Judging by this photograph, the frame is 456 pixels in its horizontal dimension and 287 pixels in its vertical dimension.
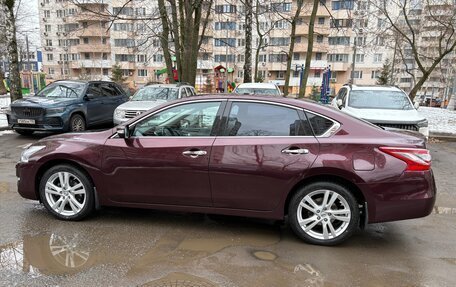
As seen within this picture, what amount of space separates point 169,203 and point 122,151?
80 cm

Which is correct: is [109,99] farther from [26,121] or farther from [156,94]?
[26,121]

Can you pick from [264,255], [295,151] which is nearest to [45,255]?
[264,255]

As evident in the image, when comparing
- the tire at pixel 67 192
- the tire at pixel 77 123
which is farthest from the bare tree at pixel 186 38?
the tire at pixel 67 192

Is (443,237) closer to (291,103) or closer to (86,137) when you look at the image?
(291,103)

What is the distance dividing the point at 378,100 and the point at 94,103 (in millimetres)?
8310

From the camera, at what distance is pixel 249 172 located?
12.8 feet

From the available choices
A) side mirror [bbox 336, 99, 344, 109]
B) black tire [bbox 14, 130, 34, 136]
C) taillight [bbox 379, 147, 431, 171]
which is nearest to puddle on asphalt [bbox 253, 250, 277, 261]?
taillight [bbox 379, 147, 431, 171]

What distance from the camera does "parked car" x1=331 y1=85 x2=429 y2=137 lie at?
796cm

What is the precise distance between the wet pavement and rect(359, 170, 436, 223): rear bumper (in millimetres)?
453

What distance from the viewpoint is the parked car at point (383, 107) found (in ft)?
26.1

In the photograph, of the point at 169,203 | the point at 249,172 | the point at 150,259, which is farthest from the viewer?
the point at 169,203

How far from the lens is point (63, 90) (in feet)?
36.6

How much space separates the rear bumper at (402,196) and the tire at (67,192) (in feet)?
10.3

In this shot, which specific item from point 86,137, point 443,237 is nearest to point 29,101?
point 86,137
